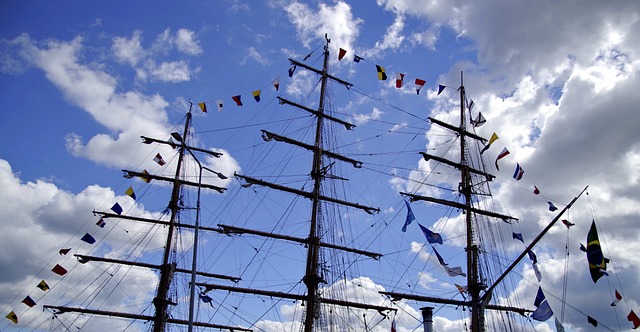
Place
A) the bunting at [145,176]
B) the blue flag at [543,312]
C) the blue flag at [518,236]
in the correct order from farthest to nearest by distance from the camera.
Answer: the bunting at [145,176] < the blue flag at [518,236] < the blue flag at [543,312]

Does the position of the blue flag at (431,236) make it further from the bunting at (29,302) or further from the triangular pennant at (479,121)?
the bunting at (29,302)

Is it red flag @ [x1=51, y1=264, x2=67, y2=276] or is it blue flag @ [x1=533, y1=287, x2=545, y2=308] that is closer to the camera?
blue flag @ [x1=533, y1=287, x2=545, y2=308]

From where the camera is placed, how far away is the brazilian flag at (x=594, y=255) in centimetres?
2344

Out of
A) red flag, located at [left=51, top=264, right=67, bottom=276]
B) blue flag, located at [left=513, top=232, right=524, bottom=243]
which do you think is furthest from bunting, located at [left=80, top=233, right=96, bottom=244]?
blue flag, located at [left=513, top=232, right=524, bottom=243]

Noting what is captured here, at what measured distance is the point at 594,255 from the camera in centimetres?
2361

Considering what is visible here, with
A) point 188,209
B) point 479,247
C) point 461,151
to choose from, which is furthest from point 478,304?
point 188,209

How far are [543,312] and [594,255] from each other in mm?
4392

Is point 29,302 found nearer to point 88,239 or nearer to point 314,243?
point 88,239

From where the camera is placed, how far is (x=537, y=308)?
26.8 metres

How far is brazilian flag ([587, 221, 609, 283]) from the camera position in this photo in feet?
76.9

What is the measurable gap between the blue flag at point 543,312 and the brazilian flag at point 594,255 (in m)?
3.55

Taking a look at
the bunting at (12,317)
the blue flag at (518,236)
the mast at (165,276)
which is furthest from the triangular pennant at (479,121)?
the bunting at (12,317)

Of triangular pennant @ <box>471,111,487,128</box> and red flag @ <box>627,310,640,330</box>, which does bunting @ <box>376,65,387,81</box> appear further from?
red flag @ <box>627,310,640,330</box>

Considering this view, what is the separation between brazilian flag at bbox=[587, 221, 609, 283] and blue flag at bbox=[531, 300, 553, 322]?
11.6 ft
